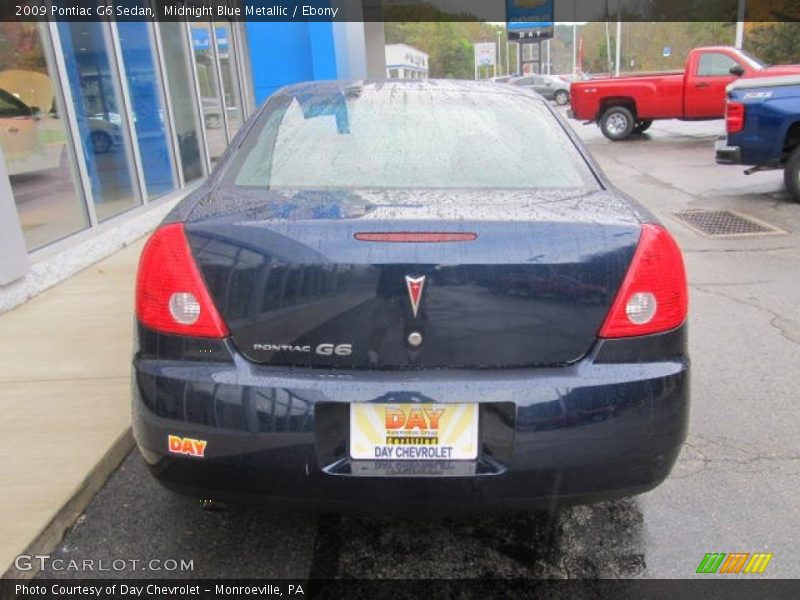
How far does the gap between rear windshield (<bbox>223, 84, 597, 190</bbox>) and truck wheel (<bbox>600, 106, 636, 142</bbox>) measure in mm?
14812

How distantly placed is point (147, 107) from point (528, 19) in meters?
37.4

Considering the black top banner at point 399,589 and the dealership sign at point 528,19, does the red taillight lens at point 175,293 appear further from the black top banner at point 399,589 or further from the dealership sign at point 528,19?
the dealership sign at point 528,19

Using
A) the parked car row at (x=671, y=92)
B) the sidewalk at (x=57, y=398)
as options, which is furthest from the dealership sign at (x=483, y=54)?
the sidewalk at (x=57, y=398)

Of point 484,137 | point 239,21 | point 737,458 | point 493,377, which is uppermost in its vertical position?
point 239,21

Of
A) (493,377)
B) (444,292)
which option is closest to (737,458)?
(493,377)

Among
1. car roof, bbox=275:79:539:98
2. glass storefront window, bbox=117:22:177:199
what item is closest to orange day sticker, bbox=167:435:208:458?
car roof, bbox=275:79:539:98

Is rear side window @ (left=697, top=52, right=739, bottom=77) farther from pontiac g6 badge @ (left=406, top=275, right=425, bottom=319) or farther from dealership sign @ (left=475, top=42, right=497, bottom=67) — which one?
dealership sign @ (left=475, top=42, right=497, bottom=67)

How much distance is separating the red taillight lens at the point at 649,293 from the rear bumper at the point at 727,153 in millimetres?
7266

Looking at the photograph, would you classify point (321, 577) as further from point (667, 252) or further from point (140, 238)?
point (140, 238)

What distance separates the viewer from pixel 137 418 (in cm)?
216

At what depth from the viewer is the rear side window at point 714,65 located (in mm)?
15047

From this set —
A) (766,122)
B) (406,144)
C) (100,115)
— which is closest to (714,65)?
(766,122)

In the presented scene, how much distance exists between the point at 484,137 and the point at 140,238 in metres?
5.30

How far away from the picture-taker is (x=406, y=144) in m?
2.69
